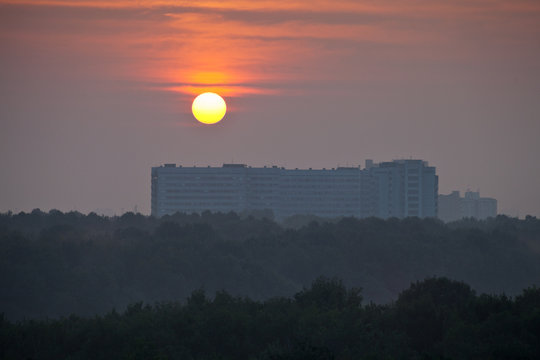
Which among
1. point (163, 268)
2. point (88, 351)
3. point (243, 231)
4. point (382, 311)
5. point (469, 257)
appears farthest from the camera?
point (243, 231)

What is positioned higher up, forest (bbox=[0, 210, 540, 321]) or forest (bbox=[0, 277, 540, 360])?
forest (bbox=[0, 210, 540, 321])

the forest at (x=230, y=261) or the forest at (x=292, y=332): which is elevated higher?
the forest at (x=230, y=261)

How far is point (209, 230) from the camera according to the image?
14875 cm

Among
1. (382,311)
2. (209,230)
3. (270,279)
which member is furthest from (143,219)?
(382,311)

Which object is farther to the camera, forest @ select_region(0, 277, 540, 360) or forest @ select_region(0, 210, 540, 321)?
forest @ select_region(0, 210, 540, 321)

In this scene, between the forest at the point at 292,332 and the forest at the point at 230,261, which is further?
the forest at the point at 230,261

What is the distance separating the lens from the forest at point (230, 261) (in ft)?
369

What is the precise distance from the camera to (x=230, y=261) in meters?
128

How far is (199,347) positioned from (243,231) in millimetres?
111191

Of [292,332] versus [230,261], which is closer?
[292,332]

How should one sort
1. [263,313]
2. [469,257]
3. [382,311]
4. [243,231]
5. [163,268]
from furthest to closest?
[243,231] < [469,257] < [163,268] < [382,311] < [263,313]

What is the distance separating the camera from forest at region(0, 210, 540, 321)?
369ft

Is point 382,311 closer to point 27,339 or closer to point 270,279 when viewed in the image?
point 27,339

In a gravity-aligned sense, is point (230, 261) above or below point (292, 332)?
above
